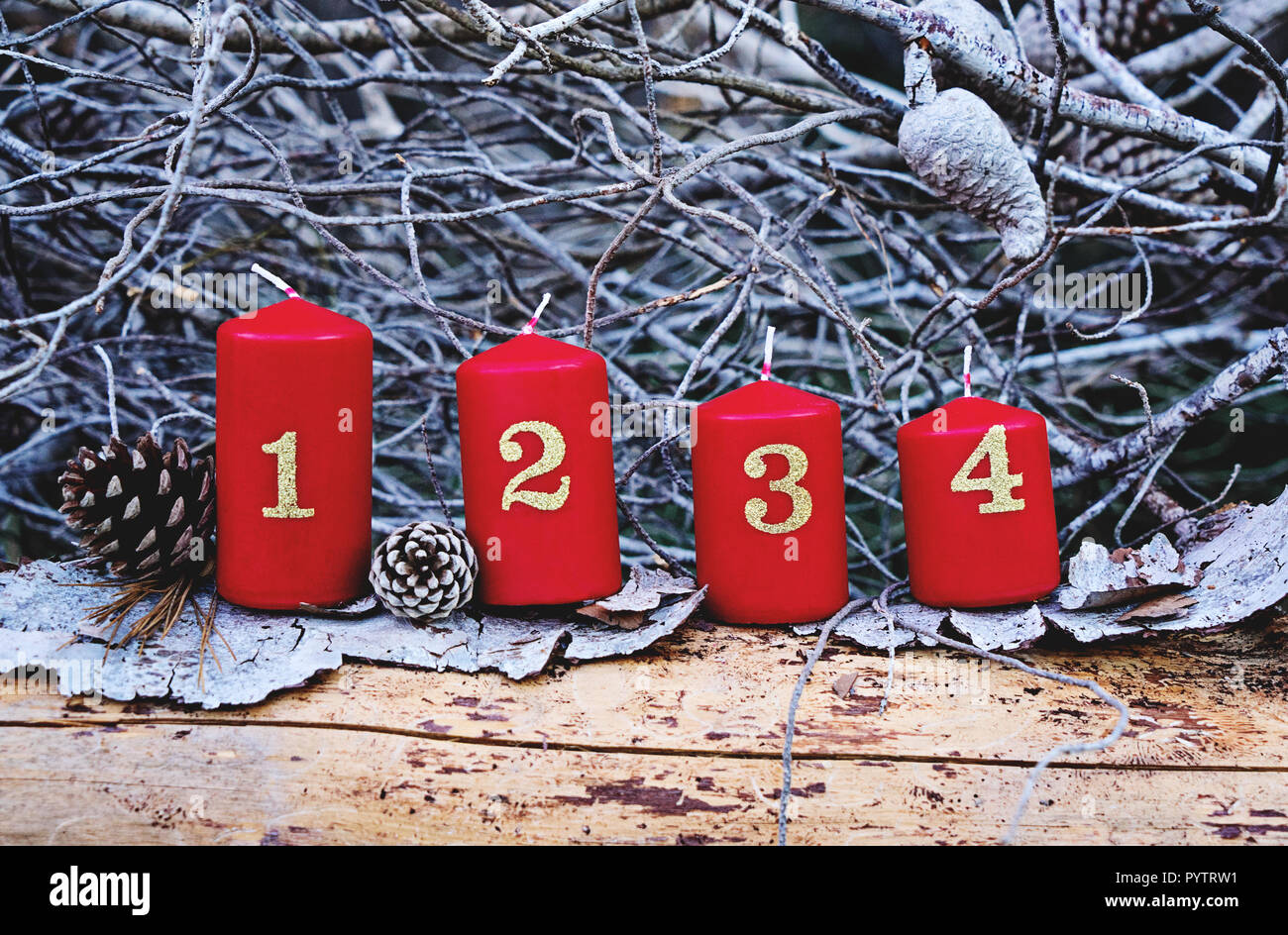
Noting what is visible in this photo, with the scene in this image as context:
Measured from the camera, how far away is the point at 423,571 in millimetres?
691

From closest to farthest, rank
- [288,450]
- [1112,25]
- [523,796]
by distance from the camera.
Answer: [523,796], [288,450], [1112,25]

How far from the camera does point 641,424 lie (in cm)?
103

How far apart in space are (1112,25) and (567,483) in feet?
2.99

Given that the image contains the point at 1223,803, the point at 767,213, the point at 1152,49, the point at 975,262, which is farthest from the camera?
the point at 975,262

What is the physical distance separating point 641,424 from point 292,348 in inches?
17.1

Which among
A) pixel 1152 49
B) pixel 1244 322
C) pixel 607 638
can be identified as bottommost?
pixel 607 638

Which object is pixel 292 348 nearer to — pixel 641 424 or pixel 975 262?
pixel 641 424

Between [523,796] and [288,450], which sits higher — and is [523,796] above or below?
below

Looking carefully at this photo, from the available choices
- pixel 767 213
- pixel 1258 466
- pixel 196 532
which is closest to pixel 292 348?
pixel 196 532

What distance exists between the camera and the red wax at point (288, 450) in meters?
0.70

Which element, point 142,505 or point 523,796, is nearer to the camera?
point 523,796

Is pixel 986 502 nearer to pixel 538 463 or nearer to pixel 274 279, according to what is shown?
pixel 538 463

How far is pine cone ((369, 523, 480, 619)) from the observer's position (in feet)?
2.27

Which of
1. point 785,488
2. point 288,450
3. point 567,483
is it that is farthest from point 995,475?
point 288,450
